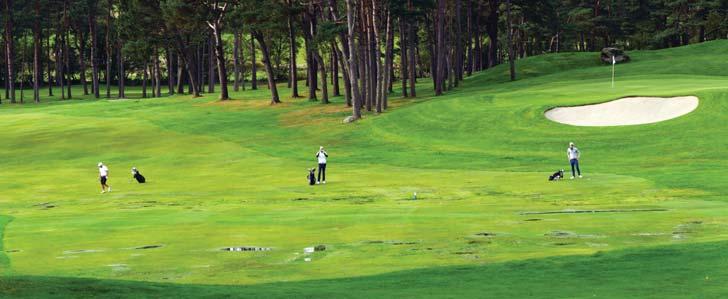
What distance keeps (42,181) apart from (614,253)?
1607 inches

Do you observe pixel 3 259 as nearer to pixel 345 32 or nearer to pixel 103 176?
pixel 103 176

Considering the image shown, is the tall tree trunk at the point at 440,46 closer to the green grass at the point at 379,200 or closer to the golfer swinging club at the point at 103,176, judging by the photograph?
the green grass at the point at 379,200

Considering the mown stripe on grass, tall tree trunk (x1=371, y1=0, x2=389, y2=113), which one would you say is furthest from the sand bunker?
the mown stripe on grass

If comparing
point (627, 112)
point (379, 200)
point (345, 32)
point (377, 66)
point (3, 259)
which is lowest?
point (379, 200)

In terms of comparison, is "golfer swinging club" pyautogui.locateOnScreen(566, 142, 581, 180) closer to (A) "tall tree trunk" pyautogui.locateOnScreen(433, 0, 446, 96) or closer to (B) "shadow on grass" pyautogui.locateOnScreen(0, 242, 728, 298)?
(B) "shadow on grass" pyautogui.locateOnScreen(0, 242, 728, 298)

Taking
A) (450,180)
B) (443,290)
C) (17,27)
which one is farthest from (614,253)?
(17,27)

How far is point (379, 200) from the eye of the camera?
128 ft

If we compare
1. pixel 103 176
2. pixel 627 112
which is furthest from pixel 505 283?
pixel 627 112

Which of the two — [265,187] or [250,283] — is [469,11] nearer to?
[265,187]

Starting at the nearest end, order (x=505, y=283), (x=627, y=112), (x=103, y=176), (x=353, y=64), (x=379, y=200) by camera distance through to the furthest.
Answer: (x=505, y=283)
(x=379, y=200)
(x=103, y=176)
(x=627, y=112)
(x=353, y=64)

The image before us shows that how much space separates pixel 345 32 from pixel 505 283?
65139 millimetres

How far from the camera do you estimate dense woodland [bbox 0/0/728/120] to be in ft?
266

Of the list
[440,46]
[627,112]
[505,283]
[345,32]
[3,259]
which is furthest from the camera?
[440,46]

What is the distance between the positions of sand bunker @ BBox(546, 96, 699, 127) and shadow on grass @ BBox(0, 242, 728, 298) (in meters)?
40.8
